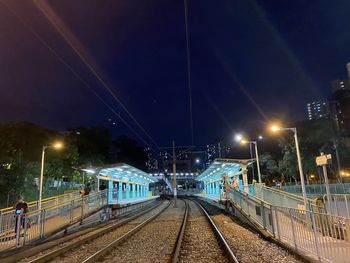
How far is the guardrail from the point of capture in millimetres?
6129

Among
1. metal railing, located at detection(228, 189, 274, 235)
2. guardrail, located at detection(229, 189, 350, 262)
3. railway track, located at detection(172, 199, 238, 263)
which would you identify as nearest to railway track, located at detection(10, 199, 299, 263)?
railway track, located at detection(172, 199, 238, 263)

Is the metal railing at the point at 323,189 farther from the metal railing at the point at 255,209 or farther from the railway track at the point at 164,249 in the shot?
the railway track at the point at 164,249

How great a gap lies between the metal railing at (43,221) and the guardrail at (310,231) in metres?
9.16

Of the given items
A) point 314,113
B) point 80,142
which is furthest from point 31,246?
point 314,113

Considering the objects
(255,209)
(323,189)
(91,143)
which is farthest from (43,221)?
(91,143)

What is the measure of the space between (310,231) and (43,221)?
10574 mm

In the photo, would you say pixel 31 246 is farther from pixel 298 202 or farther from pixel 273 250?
pixel 298 202

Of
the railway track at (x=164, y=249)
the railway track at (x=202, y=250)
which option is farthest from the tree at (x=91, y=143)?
the railway track at (x=202, y=250)

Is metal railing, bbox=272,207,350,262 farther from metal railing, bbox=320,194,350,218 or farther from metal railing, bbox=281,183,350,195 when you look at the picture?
metal railing, bbox=281,183,350,195

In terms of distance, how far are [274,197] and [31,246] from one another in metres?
11.2

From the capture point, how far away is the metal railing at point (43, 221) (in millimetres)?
11672

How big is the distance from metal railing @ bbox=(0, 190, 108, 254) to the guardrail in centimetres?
916

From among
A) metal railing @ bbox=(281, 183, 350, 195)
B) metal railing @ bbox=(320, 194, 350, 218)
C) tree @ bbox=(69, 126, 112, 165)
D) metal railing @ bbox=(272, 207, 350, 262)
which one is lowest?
metal railing @ bbox=(272, 207, 350, 262)

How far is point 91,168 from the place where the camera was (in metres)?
22.8
